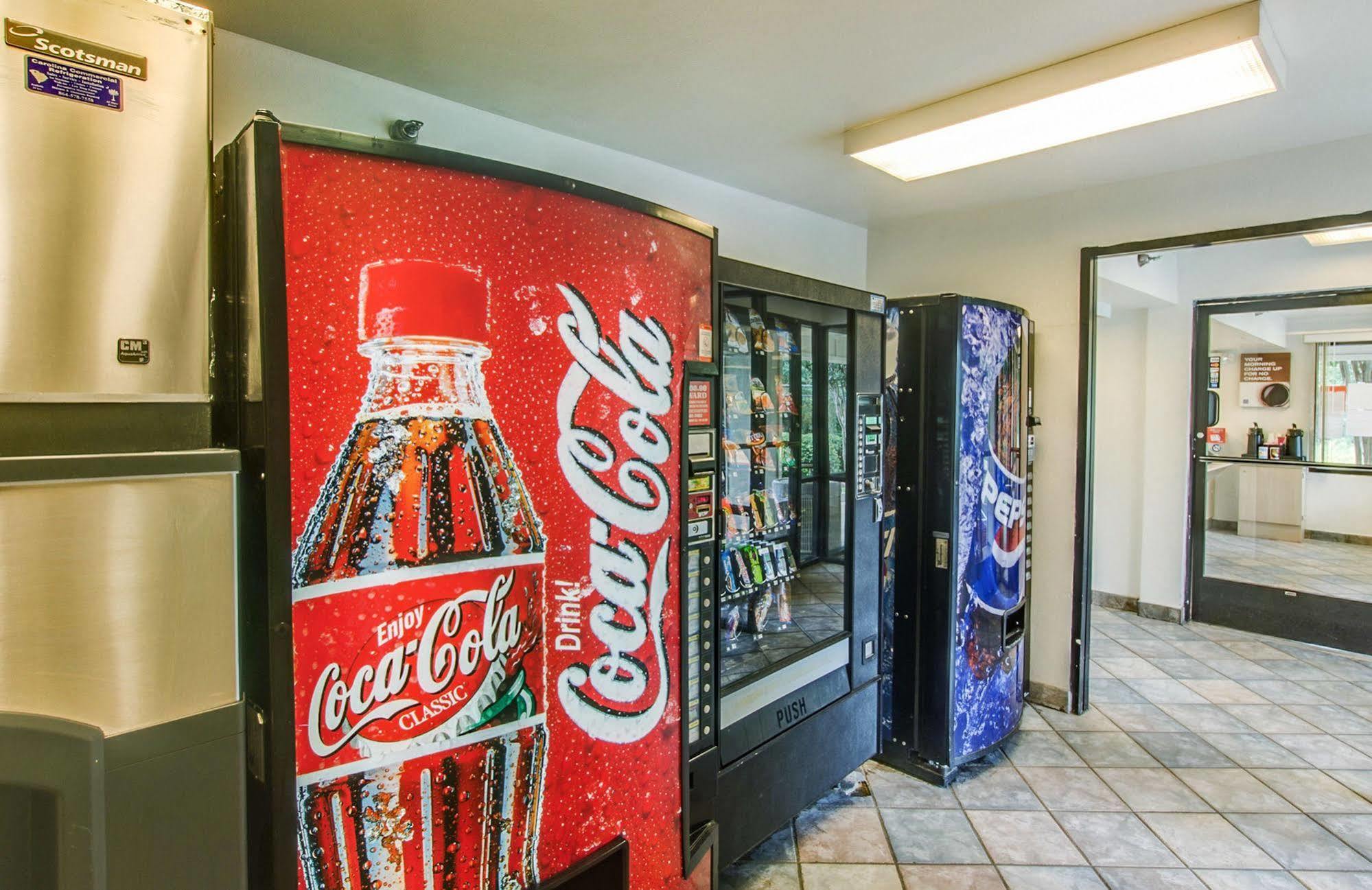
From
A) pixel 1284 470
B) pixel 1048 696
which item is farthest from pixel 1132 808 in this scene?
pixel 1284 470

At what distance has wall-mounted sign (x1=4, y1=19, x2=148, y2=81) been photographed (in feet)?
2.56

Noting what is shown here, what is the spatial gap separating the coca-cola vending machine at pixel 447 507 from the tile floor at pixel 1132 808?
1134 millimetres

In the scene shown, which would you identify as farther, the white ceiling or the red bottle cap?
the white ceiling

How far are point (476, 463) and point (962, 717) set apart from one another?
7.74 feet

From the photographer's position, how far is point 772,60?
198 cm

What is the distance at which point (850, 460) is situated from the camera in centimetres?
244

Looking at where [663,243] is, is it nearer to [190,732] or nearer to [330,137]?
[330,137]

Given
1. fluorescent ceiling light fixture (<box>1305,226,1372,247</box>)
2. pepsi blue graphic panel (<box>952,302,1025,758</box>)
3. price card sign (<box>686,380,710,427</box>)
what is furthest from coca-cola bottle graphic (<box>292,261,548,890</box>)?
fluorescent ceiling light fixture (<box>1305,226,1372,247</box>)

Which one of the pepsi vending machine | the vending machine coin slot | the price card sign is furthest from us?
the pepsi vending machine

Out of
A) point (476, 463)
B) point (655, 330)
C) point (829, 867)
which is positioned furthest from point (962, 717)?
point (476, 463)

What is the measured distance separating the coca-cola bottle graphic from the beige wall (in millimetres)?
2903

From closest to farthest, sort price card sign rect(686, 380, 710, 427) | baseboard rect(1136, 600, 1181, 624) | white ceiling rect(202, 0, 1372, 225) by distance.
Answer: price card sign rect(686, 380, 710, 427), white ceiling rect(202, 0, 1372, 225), baseboard rect(1136, 600, 1181, 624)

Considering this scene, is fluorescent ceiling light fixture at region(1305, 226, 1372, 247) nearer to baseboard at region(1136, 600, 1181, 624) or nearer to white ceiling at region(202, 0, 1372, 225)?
white ceiling at region(202, 0, 1372, 225)

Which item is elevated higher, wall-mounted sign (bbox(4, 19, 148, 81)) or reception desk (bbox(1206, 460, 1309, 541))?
wall-mounted sign (bbox(4, 19, 148, 81))
